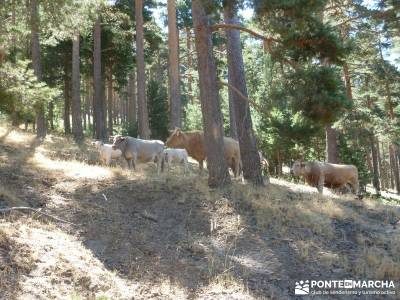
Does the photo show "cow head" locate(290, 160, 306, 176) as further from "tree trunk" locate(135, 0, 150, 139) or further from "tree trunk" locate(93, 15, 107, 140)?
"tree trunk" locate(93, 15, 107, 140)

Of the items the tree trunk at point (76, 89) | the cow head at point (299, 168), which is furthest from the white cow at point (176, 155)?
the tree trunk at point (76, 89)

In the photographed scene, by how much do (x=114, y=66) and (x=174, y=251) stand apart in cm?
2069

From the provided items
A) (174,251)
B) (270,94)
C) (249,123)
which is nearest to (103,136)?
(249,123)

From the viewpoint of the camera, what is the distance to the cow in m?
16.1

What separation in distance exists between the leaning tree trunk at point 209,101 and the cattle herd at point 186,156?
418 centimetres

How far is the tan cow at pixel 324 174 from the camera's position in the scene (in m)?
17.4

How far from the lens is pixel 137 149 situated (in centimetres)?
1625

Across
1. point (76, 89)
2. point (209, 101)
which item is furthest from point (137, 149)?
point (76, 89)

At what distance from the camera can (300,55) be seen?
11102mm

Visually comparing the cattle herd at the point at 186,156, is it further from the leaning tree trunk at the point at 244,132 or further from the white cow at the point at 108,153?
the leaning tree trunk at the point at 244,132

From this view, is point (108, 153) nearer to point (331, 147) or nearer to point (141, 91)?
point (141, 91)

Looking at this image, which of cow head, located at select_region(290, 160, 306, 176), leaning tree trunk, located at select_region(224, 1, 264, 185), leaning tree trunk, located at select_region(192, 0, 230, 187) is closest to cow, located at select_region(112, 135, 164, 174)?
leaning tree trunk, located at select_region(224, 1, 264, 185)

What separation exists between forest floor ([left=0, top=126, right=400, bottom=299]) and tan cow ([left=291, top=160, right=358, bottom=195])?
3483 mm

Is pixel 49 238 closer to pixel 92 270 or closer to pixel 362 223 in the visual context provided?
pixel 92 270
